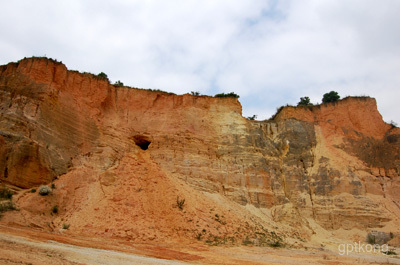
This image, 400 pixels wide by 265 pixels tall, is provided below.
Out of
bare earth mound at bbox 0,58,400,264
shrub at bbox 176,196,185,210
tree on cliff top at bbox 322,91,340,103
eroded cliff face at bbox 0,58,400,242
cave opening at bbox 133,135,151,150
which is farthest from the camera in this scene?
tree on cliff top at bbox 322,91,340,103

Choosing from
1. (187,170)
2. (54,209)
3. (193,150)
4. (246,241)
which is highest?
(193,150)

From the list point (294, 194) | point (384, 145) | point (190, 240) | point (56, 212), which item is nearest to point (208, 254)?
point (190, 240)

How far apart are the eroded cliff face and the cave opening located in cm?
7

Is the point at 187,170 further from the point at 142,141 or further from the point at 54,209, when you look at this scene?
the point at 54,209

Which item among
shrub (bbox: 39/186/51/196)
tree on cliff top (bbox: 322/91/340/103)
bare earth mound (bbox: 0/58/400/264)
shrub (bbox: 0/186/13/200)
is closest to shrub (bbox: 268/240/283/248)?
bare earth mound (bbox: 0/58/400/264)

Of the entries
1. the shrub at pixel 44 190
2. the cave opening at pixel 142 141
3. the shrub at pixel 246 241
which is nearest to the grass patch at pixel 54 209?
the shrub at pixel 44 190

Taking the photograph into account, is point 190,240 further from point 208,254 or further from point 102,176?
point 102,176

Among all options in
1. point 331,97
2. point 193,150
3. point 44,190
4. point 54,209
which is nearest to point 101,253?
point 54,209

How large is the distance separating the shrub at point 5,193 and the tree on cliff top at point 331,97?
27721 millimetres

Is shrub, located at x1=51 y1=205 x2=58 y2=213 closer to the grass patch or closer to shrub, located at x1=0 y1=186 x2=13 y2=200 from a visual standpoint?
the grass patch

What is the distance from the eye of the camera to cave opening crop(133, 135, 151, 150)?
2312 cm

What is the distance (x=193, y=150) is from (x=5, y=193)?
12002 millimetres

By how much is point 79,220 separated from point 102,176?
142 inches

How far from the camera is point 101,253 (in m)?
10.6
